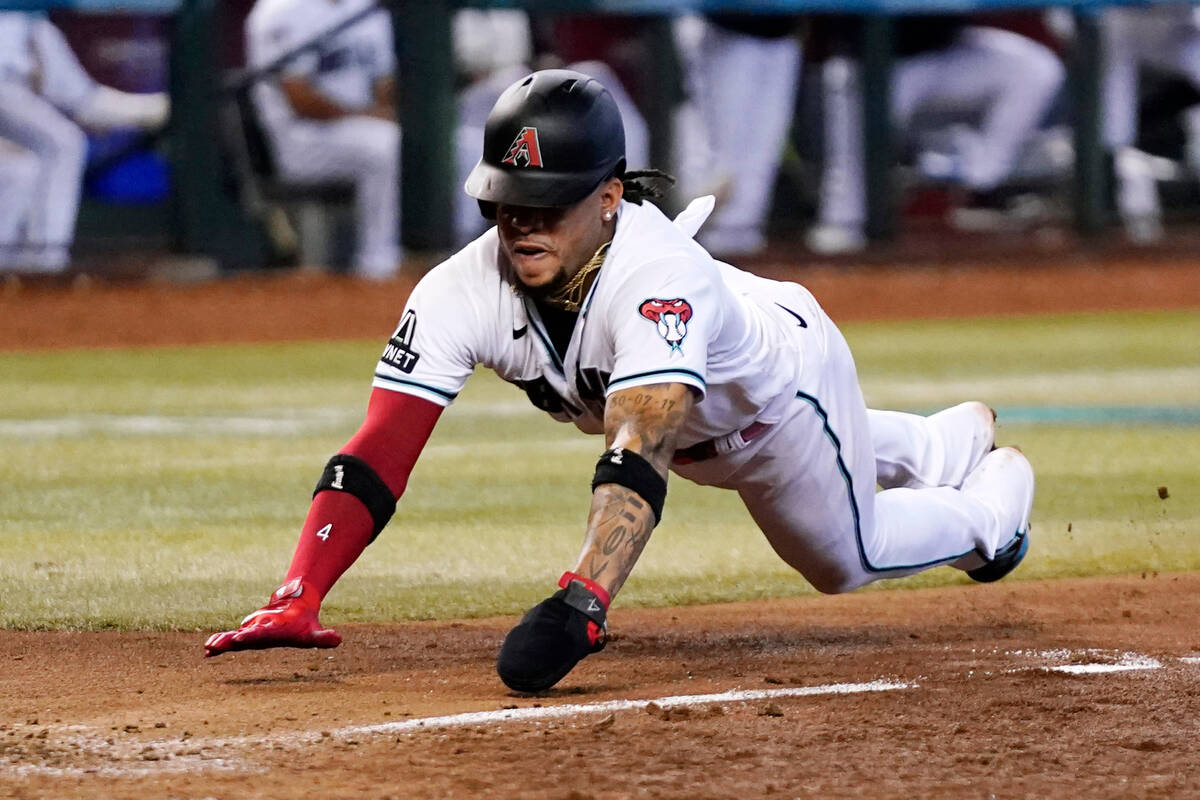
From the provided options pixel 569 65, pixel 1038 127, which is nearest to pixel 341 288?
pixel 569 65

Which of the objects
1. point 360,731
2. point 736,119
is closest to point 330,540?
point 360,731

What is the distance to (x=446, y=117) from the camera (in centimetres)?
1513

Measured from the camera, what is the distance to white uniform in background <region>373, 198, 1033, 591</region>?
3.62 meters

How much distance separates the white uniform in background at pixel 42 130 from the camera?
14.2 m

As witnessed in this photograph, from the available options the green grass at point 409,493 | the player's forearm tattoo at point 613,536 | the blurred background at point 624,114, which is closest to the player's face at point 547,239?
the player's forearm tattoo at point 613,536

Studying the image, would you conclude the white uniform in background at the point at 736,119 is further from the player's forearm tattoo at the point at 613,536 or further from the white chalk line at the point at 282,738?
the player's forearm tattoo at the point at 613,536

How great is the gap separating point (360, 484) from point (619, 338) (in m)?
0.65

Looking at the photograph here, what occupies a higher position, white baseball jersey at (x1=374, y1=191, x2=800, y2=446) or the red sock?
white baseball jersey at (x1=374, y1=191, x2=800, y2=446)

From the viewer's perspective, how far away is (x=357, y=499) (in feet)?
12.5

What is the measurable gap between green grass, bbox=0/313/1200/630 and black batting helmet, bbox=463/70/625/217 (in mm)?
1560

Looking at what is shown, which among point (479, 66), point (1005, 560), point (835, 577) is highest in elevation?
point (835, 577)

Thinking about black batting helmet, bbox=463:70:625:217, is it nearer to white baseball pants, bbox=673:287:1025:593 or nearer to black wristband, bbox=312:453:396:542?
black wristband, bbox=312:453:396:542

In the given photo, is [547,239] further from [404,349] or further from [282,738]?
[282,738]

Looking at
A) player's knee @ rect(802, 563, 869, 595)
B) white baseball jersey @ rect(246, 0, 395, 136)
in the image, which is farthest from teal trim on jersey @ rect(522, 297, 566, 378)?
white baseball jersey @ rect(246, 0, 395, 136)
